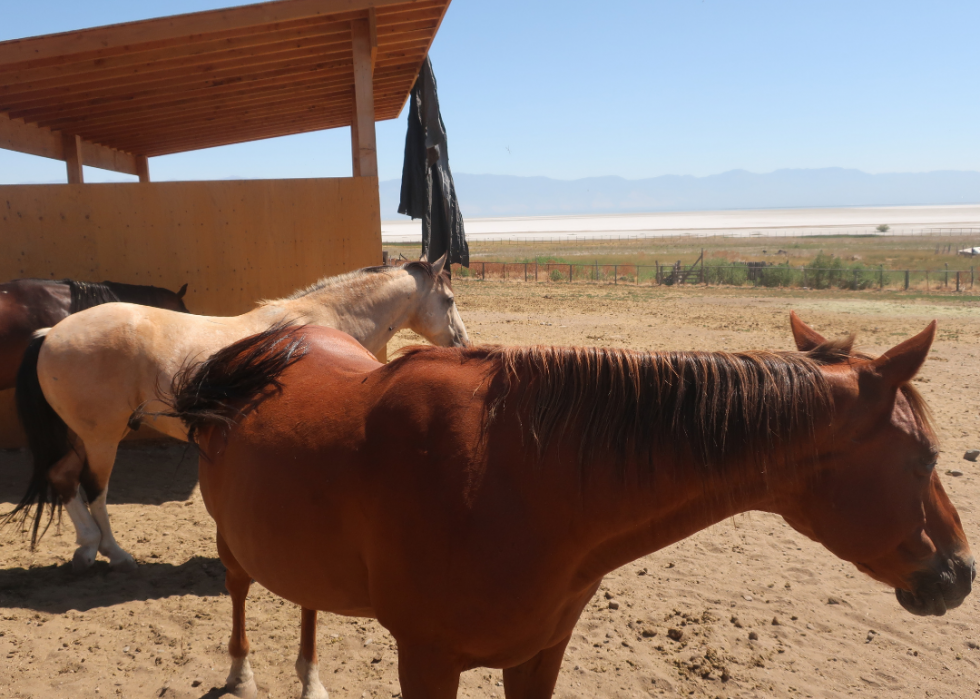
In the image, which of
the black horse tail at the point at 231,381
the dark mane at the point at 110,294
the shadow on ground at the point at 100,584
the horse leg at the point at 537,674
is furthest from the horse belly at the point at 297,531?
the dark mane at the point at 110,294

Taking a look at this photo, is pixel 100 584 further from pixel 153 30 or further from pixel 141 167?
pixel 141 167

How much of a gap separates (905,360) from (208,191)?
6.26m

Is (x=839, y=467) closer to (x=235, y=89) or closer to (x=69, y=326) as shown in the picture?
(x=69, y=326)

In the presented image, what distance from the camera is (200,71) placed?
6.62 m

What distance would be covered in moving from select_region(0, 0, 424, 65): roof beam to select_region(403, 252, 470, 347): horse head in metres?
2.38

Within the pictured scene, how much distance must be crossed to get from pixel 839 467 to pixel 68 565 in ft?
15.3

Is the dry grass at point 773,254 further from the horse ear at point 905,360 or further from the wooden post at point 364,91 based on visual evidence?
the horse ear at point 905,360

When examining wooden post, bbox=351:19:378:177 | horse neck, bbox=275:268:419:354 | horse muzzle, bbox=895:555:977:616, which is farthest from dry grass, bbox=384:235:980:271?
horse muzzle, bbox=895:555:977:616

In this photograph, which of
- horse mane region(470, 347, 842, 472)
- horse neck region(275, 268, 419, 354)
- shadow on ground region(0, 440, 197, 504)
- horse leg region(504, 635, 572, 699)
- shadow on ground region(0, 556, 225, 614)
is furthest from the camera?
shadow on ground region(0, 440, 197, 504)

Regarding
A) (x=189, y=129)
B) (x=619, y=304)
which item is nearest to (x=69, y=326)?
(x=189, y=129)

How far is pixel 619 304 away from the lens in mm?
19094

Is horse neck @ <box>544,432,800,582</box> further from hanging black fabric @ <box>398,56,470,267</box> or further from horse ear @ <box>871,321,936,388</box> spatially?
hanging black fabric @ <box>398,56,470,267</box>

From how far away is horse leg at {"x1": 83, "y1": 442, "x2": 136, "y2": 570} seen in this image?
4172 mm

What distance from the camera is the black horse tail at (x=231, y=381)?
2473 mm
